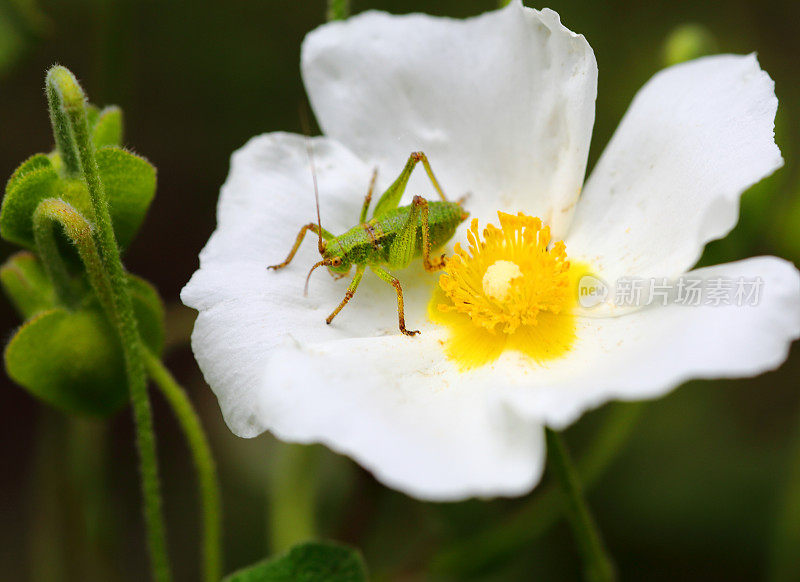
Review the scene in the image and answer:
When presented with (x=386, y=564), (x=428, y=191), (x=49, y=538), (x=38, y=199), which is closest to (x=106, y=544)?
(x=49, y=538)

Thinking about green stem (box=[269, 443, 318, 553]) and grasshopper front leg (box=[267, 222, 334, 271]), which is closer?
grasshopper front leg (box=[267, 222, 334, 271])

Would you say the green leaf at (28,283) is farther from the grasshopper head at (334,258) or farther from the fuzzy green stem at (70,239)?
the grasshopper head at (334,258)

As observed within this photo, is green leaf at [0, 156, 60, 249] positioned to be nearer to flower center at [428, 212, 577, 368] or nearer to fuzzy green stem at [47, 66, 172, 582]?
fuzzy green stem at [47, 66, 172, 582]

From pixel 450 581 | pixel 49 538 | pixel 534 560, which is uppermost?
pixel 49 538

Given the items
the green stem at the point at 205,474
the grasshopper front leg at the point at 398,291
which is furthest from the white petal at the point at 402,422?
the green stem at the point at 205,474

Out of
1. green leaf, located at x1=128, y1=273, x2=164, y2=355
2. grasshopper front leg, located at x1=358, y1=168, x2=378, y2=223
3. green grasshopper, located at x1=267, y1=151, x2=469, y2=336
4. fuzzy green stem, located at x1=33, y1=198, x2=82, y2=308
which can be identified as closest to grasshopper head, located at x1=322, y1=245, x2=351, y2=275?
green grasshopper, located at x1=267, y1=151, x2=469, y2=336

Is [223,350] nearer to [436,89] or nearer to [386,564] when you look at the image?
[436,89]

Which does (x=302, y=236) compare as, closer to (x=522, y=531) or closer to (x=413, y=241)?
(x=413, y=241)
